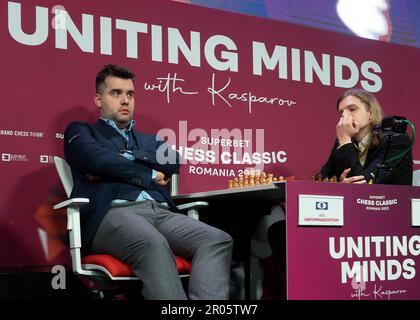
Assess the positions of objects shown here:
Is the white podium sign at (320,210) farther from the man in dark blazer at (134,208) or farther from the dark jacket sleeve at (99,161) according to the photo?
the dark jacket sleeve at (99,161)

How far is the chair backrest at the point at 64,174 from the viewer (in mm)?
3396

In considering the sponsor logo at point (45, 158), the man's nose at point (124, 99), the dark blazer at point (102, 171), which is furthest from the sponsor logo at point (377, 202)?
the sponsor logo at point (45, 158)

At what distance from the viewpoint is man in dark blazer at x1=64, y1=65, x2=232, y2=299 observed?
2871 mm

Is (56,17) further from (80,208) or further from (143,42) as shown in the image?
(80,208)

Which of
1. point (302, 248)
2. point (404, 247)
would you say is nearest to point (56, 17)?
point (302, 248)

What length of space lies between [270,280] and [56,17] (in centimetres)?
239

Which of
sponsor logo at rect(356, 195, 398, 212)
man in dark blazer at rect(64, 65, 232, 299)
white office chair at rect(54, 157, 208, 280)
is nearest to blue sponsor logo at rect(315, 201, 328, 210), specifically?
sponsor logo at rect(356, 195, 398, 212)

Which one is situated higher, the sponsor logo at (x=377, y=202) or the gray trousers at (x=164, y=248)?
the sponsor logo at (x=377, y=202)

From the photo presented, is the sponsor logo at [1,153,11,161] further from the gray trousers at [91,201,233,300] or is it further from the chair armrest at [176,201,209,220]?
the chair armrest at [176,201,209,220]

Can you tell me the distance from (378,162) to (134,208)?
4.68 feet

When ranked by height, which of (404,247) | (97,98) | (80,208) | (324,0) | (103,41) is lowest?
(404,247)

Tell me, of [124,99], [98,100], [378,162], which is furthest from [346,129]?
[98,100]

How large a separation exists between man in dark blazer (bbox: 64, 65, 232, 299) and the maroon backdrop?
18.0 inches

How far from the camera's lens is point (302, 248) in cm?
288
